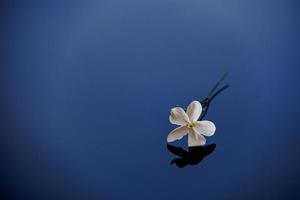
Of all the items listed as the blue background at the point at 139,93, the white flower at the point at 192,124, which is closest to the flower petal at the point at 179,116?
the white flower at the point at 192,124

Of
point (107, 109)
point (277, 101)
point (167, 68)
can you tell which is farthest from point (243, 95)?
point (107, 109)

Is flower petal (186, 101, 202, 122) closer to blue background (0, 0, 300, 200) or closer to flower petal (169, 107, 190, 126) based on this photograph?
flower petal (169, 107, 190, 126)

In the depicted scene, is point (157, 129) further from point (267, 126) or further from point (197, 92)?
point (267, 126)

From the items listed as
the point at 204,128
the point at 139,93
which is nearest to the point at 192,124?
the point at 204,128

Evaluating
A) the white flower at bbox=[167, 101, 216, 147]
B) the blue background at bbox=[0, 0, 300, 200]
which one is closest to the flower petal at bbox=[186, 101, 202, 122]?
the white flower at bbox=[167, 101, 216, 147]

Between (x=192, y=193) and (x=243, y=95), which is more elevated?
(x=243, y=95)

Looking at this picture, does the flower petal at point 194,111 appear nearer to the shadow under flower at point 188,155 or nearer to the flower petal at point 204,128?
the flower petal at point 204,128

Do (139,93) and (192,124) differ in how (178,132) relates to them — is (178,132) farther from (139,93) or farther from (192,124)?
(139,93)
